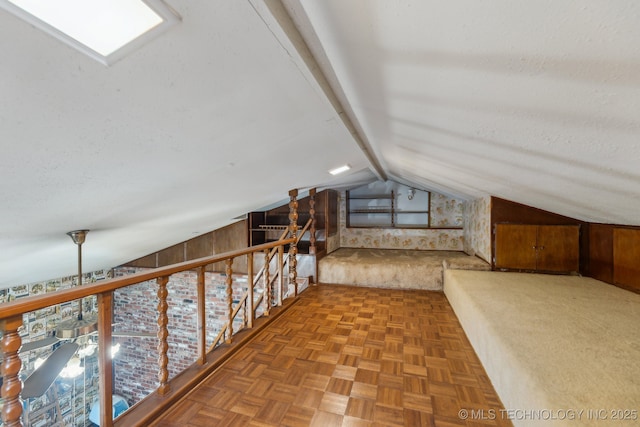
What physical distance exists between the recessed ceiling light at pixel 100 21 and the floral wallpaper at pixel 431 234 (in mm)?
5540

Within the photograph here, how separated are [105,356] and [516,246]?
13.6ft

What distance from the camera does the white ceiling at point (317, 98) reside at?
75cm

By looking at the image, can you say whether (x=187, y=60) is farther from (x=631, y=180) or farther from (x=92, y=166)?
(x=631, y=180)

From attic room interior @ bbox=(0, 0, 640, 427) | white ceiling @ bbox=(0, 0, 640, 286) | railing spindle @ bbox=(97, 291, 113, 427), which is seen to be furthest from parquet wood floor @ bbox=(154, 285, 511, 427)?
white ceiling @ bbox=(0, 0, 640, 286)

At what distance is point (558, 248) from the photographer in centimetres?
334

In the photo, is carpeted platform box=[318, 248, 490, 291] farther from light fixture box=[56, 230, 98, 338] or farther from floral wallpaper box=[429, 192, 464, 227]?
light fixture box=[56, 230, 98, 338]

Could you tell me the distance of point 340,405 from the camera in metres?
1.62

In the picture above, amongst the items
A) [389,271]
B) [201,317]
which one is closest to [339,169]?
[389,271]

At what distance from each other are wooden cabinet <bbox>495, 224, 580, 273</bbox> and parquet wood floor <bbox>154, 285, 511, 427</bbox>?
4.28ft

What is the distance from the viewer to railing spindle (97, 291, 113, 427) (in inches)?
51.1

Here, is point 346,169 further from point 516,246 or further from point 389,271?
point 516,246

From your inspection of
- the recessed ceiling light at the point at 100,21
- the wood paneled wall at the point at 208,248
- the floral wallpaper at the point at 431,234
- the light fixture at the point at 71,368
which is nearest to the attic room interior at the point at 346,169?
the recessed ceiling light at the point at 100,21

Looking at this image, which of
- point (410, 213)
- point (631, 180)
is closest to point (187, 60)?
point (631, 180)

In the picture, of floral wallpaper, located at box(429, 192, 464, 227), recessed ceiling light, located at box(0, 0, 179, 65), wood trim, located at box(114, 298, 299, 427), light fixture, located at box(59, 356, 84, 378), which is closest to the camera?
recessed ceiling light, located at box(0, 0, 179, 65)
